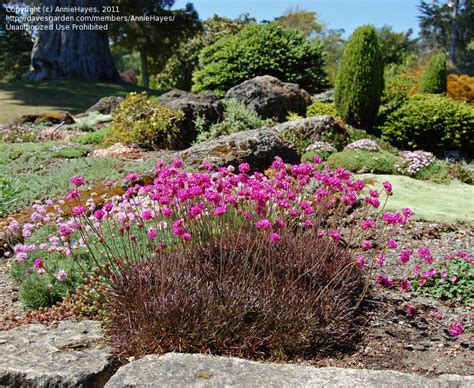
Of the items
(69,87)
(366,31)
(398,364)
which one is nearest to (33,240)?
(398,364)

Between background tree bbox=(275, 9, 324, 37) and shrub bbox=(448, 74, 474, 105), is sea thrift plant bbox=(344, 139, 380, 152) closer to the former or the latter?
shrub bbox=(448, 74, 474, 105)

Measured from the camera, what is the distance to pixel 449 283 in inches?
167

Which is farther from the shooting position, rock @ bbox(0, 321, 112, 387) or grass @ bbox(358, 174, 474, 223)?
grass @ bbox(358, 174, 474, 223)

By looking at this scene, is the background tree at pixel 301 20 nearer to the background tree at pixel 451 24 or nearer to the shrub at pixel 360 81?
the background tree at pixel 451 24

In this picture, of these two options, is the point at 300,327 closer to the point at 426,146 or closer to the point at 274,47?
the point at 426,146

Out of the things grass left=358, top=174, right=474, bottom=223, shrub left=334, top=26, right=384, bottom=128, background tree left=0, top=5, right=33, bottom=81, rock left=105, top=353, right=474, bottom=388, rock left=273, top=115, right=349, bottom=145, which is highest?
background tree left=0, top=5, right=33, bottom=81

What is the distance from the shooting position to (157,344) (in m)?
3.06

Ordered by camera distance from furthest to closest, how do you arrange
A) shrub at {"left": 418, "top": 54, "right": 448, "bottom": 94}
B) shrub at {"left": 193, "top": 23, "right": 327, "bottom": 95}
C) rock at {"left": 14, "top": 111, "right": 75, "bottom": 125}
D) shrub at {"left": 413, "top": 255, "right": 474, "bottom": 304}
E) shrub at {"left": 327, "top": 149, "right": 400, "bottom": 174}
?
shrub at {"left": 418, "top": 54, "right": 448, "bottom": 94} → shrub at {"left": 193, "top": 23, "right": 327, "bottom": 95} → rock at {"left": 14, "top": 111, "right": 75, "bottom": 125} → shrub at {"left": 327, "top": 149, "right": 400, "bottom": 174} → shrub at {"left": 413, "top": 255, "right": 474, "bottom": 304}

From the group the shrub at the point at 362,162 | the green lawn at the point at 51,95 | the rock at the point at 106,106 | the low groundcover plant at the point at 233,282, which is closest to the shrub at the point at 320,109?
the shrub at the point at 362,162

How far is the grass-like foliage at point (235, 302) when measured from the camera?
3090 millimetres

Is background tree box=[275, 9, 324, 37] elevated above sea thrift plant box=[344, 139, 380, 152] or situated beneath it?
elevated above

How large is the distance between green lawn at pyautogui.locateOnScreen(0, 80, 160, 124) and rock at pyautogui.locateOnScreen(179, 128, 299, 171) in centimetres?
1037

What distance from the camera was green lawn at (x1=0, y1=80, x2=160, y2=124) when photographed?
17250 millimetres

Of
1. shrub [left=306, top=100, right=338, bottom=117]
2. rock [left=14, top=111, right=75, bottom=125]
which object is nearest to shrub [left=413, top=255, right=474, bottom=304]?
shrub [left=306, top=100, right=338, bottom=117]
